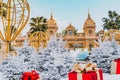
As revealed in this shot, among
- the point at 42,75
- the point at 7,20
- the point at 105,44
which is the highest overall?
the point at 7,20

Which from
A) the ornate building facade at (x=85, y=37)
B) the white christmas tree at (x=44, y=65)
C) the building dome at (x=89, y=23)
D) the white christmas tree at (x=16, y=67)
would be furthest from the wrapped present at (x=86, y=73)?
the building dome at (x=89, y=23)

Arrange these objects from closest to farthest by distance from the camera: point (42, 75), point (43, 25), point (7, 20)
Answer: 1. point (42, 75)
2. point (7, 20)
3. point (43, 25)

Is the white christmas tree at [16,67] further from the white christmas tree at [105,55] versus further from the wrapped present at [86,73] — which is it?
the wrapped present at [86,73]

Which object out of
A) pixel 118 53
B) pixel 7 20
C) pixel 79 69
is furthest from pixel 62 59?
pixel 7 20

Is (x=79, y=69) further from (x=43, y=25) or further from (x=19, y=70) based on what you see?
(x=43, y=25)

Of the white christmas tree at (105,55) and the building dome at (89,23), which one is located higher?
the building dome at (89,23)

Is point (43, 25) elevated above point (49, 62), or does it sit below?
above

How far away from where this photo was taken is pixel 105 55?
5.76 m

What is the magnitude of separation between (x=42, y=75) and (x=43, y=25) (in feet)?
144

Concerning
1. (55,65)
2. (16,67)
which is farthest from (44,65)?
(16,67)

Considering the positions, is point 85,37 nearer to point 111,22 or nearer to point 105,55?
point 111,22

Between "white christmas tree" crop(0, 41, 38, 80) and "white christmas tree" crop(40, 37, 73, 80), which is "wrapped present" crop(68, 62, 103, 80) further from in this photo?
"white christmas tree" crop(0, 41, 38, 80)

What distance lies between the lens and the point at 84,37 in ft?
163

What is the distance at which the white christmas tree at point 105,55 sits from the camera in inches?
222
